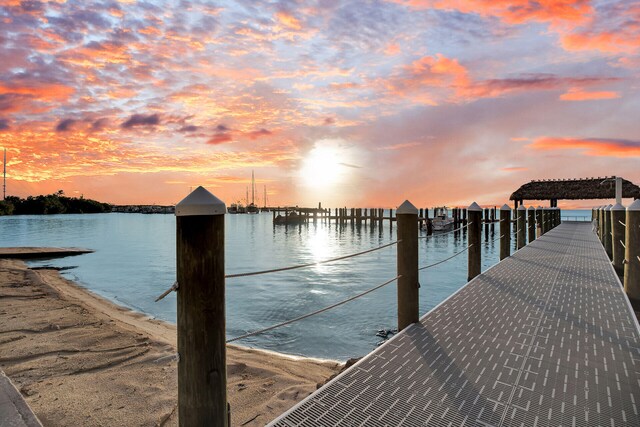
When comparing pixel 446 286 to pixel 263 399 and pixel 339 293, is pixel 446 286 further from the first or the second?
pixel 263 399

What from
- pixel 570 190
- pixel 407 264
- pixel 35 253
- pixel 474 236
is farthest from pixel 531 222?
pixel 570 190

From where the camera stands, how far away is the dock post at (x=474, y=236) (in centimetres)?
639

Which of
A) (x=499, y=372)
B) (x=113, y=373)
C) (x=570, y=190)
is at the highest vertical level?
(x=570, y=190)

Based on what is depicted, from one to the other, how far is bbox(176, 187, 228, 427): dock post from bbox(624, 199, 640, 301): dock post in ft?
18.8

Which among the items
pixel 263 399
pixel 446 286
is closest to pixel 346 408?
pixel 263 399

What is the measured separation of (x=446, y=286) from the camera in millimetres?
17125

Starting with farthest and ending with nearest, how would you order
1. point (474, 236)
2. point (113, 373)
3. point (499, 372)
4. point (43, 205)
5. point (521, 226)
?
point (43, 205)
point (521, 226)
point (474, 236)
point (113, 373)
point (499, 372)

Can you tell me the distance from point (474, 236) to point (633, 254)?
2137 millimetres

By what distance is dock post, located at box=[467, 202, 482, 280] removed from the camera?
6.39 metres

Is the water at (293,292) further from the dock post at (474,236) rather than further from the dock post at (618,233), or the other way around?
the dock post at (618,233)

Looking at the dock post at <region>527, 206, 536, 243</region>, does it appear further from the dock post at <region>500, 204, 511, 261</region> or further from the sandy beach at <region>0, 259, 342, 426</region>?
the sandy beach at <region>0, 259, 342, 426</region>

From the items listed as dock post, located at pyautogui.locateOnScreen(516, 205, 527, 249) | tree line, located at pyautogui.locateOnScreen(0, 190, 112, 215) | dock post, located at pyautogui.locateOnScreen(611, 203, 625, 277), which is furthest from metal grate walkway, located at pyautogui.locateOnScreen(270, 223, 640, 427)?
tree line, located at pyautogui.locateOnScreen(0, 190, 112, 215)

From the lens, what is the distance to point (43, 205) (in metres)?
151

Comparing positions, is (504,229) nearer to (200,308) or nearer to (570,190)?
(200,308)
